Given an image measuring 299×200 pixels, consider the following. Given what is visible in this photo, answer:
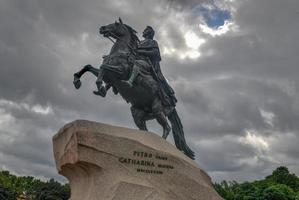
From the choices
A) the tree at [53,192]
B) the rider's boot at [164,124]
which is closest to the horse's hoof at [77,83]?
the rider's boot at [164,124]

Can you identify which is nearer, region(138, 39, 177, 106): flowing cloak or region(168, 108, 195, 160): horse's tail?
region(138, 39, 177, 106): flowing cloak

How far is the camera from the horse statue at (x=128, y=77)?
11.5 meters

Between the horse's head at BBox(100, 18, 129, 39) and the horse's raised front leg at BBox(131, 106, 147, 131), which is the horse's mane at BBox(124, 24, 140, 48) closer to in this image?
the horse's head at BBox(100, 18, 129, 39)

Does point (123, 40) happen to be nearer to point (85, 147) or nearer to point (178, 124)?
point (178, 124)

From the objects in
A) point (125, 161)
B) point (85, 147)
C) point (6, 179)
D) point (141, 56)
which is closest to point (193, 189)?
point (125, 161)

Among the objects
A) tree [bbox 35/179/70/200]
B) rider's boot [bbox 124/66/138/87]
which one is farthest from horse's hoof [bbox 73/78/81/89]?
tree [bbox 35/179/70/200]

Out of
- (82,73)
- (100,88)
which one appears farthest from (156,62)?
(100,88)

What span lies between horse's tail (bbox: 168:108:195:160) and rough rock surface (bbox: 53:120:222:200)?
114 inches

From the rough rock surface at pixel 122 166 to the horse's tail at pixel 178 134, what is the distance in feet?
9.48

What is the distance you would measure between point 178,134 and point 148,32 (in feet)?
10.5

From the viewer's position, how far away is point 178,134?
13.2 meters

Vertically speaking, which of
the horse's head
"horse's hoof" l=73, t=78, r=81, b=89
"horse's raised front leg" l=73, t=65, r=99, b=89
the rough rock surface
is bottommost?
the rough rock surface

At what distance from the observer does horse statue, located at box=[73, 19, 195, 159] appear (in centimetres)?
1148

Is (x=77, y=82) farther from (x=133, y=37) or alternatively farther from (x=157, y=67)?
(x=157, y=67)
